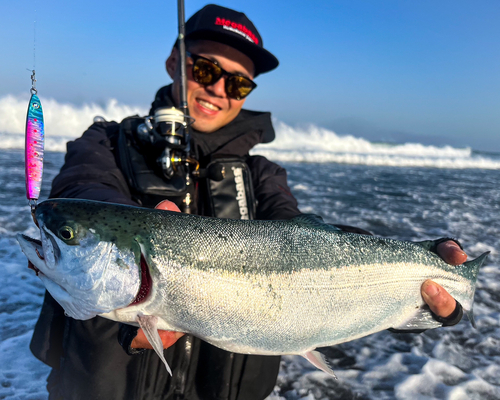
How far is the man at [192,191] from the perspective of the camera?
8.23 ft

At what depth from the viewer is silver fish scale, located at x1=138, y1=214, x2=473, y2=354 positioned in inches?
73.0

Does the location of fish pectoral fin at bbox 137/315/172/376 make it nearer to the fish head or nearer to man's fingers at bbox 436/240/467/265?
the fish head

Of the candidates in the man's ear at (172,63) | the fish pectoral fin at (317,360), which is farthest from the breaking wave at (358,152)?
the fish pectoral fin at (317,360)

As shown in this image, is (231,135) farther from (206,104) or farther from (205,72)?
(205,72)

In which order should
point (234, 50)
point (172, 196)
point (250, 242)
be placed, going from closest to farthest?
1. point (250, 242)
2. point (172, 196)
3. point (234, 50)

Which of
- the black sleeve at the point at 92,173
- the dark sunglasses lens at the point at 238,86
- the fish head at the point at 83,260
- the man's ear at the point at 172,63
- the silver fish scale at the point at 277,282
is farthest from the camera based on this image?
the man's ear at the point at 172,63

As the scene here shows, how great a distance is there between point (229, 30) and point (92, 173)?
193 centimetres

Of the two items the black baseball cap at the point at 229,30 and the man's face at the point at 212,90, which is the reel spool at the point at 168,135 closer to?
the man's face at the point at 212,90

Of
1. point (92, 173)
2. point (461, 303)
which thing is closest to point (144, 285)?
point (92, 173)

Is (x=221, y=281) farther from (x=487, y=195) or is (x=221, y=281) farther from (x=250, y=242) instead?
(x=487, y=195)

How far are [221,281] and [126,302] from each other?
48cm

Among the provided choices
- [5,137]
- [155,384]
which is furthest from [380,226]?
[5,137]

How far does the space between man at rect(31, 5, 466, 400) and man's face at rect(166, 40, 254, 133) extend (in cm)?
1

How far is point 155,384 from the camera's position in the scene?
109 inches
